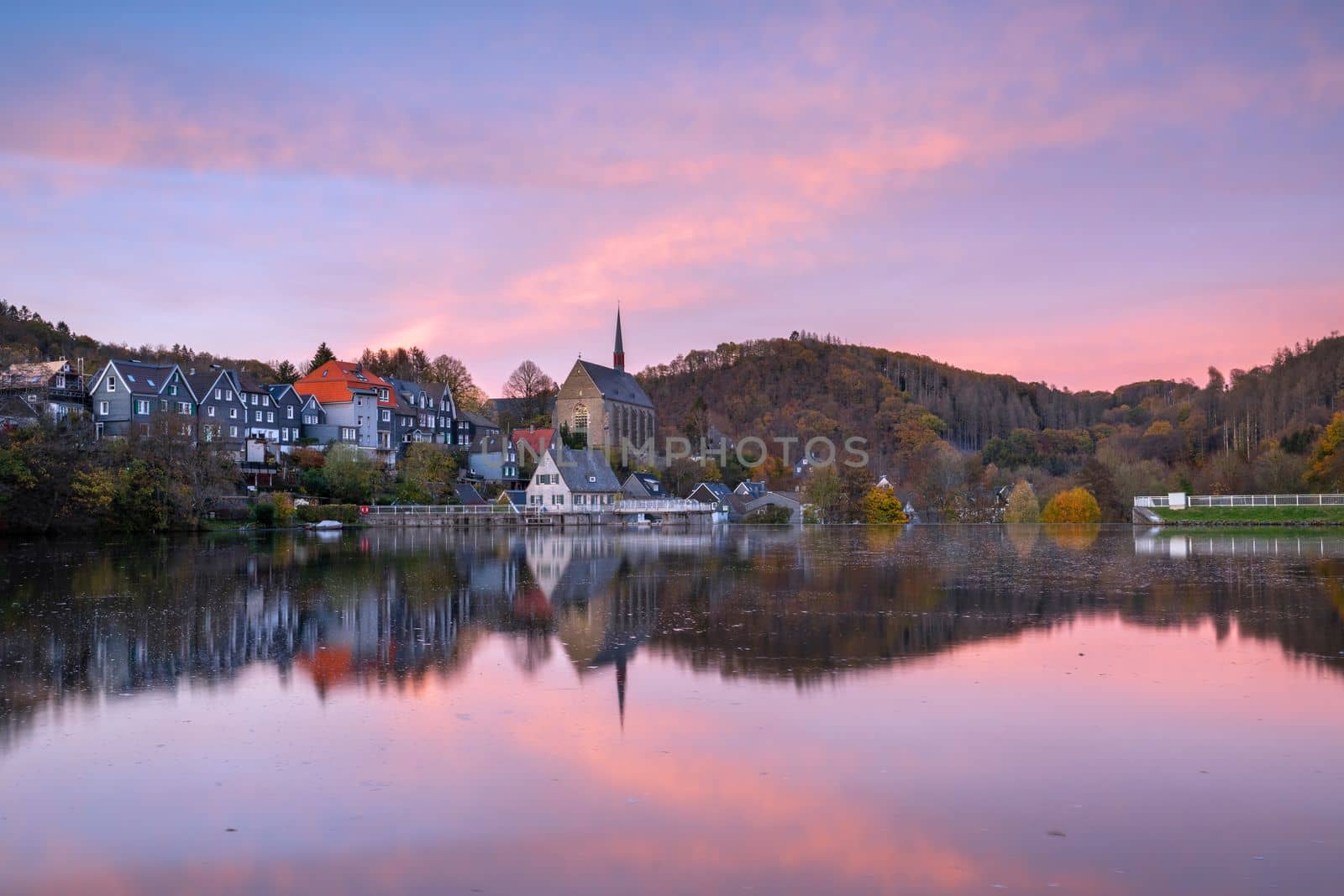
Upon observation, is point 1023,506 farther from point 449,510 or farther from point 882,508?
point 449,510

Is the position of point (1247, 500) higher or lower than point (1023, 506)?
higher

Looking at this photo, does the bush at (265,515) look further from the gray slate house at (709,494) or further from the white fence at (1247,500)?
the white fence at (1247,500)

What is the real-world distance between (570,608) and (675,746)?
10.1 m

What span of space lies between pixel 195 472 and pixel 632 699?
4532 cm

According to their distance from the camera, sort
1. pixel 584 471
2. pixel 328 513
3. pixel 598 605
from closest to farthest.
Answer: pixel 598 605
pixel 328 513
pixel 584 471

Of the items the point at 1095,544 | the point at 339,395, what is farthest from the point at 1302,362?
the point at 339,395

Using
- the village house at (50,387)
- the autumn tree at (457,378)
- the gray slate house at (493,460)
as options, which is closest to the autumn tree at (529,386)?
the autumn tree at (457,378)

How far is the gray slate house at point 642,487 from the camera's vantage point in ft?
263

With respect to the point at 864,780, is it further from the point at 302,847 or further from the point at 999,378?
the point at 999,378

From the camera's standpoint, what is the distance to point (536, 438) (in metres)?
87.5

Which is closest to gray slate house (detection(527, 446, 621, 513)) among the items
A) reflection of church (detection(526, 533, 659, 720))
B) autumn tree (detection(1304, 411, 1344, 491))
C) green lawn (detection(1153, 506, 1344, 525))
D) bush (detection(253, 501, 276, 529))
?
bush (detection(253, 501, 276, 529))

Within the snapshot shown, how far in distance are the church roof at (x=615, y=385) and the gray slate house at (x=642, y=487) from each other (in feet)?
55.6

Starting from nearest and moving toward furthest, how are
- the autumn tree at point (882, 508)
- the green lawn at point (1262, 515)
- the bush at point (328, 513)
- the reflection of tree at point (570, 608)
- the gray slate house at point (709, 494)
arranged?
the reflection of tree at point (570, 608)
the bush at point (328, 513)
the green lawn at point (1262, 515)
the autumn tree at point (882, 508)
the gray slate house at point (709, 494)

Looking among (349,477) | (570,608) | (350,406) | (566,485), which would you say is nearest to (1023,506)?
(566,485)
